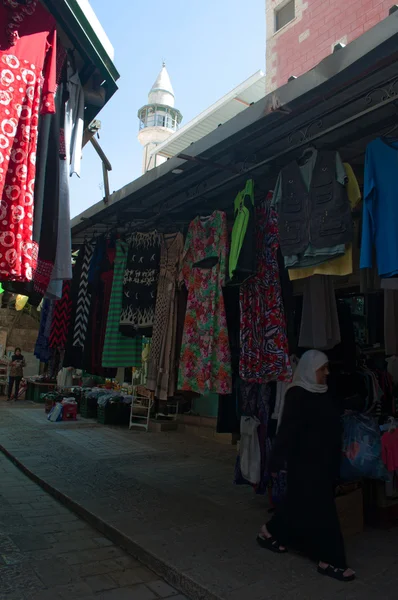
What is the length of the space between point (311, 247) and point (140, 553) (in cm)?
294

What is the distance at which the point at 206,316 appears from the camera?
432 cm

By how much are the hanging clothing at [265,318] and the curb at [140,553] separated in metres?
1.64

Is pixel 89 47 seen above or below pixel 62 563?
above

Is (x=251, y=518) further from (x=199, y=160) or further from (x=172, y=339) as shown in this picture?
(x=199, y=160)

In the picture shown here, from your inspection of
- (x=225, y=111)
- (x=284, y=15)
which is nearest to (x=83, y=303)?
(x=225, y=111)

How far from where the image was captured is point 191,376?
171 inches

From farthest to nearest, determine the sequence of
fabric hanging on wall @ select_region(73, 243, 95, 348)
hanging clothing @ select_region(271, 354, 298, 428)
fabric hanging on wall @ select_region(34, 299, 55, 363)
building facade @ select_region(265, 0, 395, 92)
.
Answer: building facade @ select_region(265, 0, 395, 92) → fabric hanging on wall @ select_region(34, 299, 55, 363) → fabric hanging on wall @ select_region(73, 243, 95, 348) → hanging clothing @ select_region(271, 354, 298, 428)

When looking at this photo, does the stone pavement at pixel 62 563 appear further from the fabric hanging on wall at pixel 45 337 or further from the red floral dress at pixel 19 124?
the red floral dress at pixel 19 124

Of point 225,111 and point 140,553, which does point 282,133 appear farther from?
point 225,111

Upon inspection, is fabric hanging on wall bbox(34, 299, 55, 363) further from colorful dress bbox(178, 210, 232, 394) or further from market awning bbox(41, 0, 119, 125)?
market awning bbox(41, 0, 119, 125)

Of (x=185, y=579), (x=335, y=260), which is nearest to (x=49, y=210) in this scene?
(x=335, y=260)

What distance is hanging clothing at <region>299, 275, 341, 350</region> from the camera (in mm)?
3588

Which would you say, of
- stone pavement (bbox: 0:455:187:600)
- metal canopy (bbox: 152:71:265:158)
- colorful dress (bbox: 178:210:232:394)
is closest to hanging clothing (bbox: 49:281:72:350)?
stone pavement (bbox: 0:455:187:600)

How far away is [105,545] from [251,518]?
1479mm
